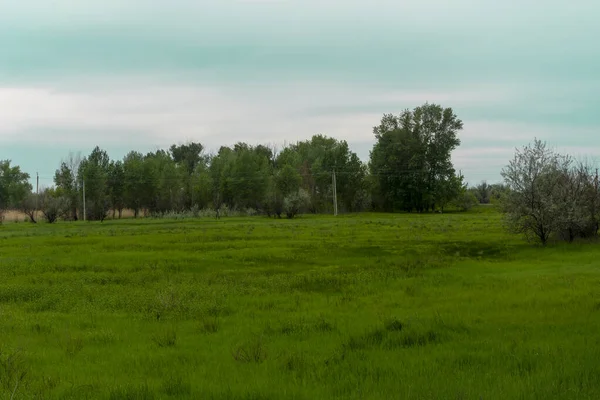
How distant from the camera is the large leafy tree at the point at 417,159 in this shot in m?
104

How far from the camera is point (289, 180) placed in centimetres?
9612

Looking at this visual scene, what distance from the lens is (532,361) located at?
8.71 m

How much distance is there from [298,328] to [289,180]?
84.6 meters

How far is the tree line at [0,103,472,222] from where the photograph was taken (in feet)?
322

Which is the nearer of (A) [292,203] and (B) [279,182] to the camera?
(A) [292,203]

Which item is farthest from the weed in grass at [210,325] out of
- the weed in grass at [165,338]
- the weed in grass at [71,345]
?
the weed in grass at [71,345]

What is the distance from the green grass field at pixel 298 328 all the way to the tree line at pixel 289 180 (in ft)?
243

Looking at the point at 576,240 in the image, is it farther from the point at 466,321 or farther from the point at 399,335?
the point at 399,335

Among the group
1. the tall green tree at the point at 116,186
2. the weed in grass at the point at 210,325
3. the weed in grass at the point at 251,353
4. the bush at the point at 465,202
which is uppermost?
the tall green tree at the point at 116,186

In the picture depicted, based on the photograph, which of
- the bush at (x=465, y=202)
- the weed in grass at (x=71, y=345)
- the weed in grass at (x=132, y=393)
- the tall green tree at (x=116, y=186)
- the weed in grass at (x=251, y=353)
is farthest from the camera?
the bush at (x=465, y=202)

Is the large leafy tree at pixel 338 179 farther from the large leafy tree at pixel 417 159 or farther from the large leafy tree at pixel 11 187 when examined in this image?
the large leafy tree at pixel 11 187

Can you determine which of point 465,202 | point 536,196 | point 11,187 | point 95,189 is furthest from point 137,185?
point 536,196

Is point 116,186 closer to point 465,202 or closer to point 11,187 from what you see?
point 11,187

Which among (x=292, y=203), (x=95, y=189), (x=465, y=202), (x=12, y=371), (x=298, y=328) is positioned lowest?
(x=298, y=328)
